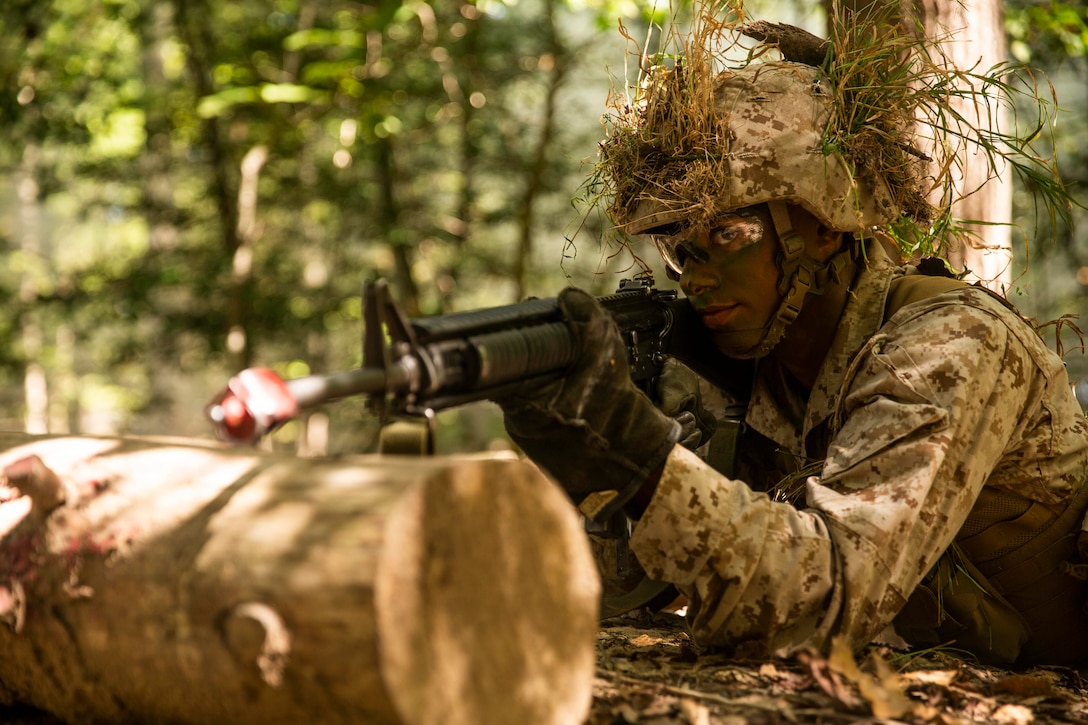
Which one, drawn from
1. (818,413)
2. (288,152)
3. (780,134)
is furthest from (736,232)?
(288,152)

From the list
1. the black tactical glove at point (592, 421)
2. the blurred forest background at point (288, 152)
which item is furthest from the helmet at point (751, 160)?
the blurred forest background at point (288, 152)

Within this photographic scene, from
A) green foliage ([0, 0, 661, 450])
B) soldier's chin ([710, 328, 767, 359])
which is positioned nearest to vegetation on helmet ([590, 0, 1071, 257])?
soldier's chin ([710, 328, 767, 359])

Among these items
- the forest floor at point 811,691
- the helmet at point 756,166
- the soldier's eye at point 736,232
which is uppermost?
the helmet at point 756,166

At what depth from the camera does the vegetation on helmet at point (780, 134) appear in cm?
338

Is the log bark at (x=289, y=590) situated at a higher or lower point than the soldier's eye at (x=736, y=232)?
lower

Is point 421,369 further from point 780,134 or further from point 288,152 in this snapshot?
point 288,152

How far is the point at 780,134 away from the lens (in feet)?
11.1

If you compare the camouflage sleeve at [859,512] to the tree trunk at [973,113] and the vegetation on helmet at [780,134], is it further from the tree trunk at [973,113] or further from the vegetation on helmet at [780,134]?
the tree trunk at [973,113]

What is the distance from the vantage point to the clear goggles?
11.2ft

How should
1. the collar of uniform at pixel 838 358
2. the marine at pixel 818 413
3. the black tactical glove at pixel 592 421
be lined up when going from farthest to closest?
the collar of uniform at pixel 838 358, the marine at pixel 818 413, the black tactical glove at pixel 592 421

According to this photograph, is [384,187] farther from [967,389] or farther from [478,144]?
[967,389]

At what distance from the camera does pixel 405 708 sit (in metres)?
1.68

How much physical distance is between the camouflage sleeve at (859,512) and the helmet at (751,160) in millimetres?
668

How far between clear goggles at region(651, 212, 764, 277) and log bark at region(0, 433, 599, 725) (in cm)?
159
